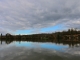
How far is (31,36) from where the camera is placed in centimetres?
11444

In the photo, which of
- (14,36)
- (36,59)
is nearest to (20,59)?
(36,59)

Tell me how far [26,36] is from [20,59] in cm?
10367

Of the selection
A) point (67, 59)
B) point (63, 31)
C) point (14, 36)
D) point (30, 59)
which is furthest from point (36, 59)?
point (14, 36)

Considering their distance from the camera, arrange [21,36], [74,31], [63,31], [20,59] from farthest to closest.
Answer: [21,36] < [63,31] < [74,31] < [20,59]

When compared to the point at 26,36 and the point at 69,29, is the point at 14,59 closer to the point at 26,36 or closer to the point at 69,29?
the point at 69,29

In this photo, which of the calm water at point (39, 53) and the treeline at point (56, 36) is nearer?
the calm water at point (39, 53)

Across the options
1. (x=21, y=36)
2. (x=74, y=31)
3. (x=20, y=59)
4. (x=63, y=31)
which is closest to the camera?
(x=20, y=59)

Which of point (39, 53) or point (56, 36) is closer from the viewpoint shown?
point (39, 53)

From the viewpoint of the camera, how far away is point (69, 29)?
3819 inches

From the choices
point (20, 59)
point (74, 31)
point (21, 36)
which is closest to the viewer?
point (20, 59)

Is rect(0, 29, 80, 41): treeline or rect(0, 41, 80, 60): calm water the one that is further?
rect(0, 29, 80, 41): treeline

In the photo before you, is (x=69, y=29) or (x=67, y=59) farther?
(x=69, y=29)

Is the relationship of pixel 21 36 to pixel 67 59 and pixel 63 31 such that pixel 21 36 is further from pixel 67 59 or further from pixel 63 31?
pixel 67 59

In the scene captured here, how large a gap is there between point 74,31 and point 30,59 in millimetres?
87367
